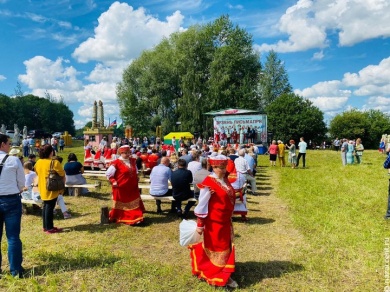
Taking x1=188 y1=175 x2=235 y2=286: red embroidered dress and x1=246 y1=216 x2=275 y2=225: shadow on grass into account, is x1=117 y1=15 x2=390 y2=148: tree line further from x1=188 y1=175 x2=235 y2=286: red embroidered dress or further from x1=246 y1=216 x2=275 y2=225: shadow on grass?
x1=188 y1=175 x2=235 y2=286: red embroidered dress

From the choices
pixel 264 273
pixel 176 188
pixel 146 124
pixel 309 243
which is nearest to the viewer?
pixel 264 273

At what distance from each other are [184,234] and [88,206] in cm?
525

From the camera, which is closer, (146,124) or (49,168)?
(49,168)

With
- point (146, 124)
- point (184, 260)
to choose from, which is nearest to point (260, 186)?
point (184, 260)

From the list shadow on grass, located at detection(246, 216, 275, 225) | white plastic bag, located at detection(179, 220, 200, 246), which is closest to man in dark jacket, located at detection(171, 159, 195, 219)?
shadow on grass, located at detection(246, 216, 275, 225)

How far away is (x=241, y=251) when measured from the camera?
538 centimetres

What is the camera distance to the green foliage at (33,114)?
63.3 m

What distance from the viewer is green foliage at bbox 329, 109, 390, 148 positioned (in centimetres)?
4625

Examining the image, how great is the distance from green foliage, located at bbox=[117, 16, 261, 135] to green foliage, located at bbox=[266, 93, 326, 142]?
3.36 m

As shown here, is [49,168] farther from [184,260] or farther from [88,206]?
[184,260]

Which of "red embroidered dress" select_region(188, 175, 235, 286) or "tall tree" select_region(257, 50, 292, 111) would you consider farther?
"tall tree" select_region(257, 50, 292, 111)

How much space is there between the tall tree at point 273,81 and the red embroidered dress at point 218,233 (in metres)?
45.6

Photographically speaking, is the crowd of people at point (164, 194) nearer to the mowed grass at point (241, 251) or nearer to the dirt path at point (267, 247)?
the mowed grass at point (241, 251)

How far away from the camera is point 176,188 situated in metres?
7.29
